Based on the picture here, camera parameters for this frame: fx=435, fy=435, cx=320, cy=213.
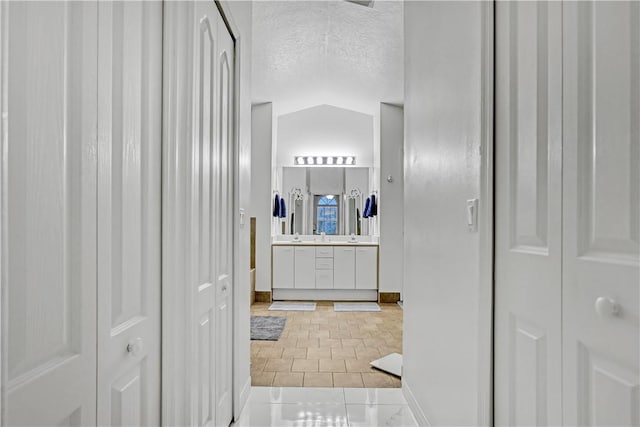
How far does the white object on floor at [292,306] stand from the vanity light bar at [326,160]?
81.1 inches

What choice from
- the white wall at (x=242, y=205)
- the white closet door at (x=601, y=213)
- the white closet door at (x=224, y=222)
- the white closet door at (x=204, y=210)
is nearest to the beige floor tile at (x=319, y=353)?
the white wall at (x=242, y=205)

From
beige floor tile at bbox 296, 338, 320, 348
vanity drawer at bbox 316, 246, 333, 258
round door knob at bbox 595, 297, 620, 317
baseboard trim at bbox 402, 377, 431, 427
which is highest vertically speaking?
round door knob at bbox 595, 297, 620, 317

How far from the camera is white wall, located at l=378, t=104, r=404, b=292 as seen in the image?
18.7ft

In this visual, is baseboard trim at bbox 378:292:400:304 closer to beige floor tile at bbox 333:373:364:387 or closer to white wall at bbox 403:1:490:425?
beige floor tile at bbox 333:373:364:387

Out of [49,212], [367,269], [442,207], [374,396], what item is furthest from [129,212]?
[367,269]

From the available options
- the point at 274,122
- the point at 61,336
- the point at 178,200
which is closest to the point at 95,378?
the point at 61,336

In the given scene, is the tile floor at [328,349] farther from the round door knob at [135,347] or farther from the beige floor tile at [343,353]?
the round door knob at [135,347]

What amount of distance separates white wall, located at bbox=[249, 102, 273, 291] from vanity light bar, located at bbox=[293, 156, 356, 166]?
0.86 meters

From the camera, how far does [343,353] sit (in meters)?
3.48

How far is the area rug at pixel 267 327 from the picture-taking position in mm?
3945

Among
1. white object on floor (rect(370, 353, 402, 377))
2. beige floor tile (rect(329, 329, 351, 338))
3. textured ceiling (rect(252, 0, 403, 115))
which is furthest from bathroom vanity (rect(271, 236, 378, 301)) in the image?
white object on floor (rect(370, 353, 402, 377))

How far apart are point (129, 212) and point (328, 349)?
2.69m

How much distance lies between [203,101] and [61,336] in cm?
108

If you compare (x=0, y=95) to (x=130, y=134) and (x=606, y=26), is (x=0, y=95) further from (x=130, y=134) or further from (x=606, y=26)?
(x=606, y=26)
